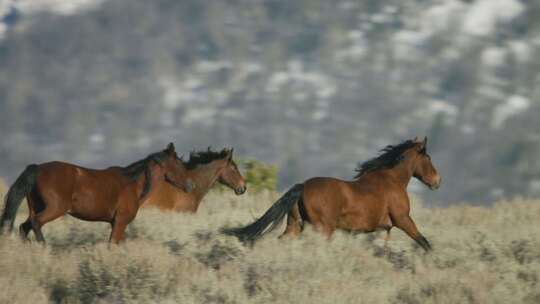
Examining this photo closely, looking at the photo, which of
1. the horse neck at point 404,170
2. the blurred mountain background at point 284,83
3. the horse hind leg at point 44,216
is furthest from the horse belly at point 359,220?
the blurred mountain background at point 284,83

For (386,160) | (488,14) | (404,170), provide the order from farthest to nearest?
(488,14), (386,160), (404,170)

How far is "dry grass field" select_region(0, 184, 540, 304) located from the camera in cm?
837

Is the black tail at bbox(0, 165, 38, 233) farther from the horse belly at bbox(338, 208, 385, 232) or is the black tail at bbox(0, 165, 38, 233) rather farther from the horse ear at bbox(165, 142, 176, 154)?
the horse belly at bbox(338, 208, 385, 232)

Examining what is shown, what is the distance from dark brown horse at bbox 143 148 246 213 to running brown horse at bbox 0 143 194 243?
3.12 m

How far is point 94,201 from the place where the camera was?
10.0 m

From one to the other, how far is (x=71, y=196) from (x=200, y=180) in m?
3.90

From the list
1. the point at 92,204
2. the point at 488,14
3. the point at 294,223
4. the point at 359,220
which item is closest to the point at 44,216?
the point at 92,204

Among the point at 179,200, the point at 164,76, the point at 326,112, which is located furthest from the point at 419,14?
the point at 179,200

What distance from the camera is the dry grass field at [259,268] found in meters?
8.37

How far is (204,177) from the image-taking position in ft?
45.4

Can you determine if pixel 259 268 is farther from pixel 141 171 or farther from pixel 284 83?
pixel 284 83

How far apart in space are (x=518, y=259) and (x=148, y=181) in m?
4.36

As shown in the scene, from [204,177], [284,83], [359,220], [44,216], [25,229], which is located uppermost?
[284,83]

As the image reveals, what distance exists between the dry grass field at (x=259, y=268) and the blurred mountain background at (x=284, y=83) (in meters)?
73.1
